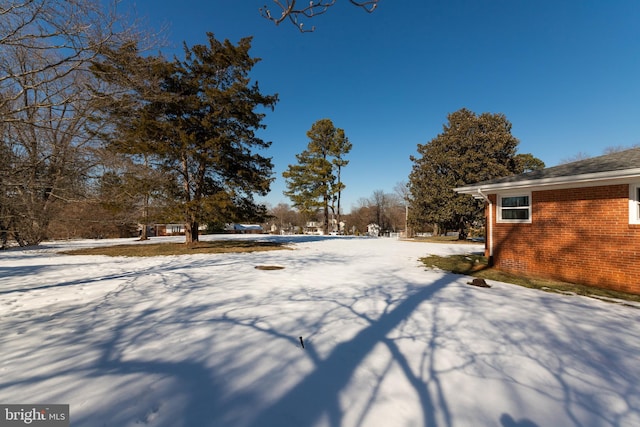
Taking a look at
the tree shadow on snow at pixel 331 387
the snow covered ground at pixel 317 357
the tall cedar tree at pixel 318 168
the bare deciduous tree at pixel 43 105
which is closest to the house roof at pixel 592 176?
the snow covered ground at pixel 317 357

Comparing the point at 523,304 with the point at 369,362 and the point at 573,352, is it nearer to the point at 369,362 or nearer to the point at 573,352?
the point at 573,352

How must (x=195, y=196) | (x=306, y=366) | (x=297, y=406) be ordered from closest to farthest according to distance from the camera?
(x=297, y=406), (x=306, y=366), (x=195, y=196)

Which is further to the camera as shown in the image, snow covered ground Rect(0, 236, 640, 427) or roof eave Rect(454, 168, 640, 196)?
roof eave Rect(454, 168, 640, 196)

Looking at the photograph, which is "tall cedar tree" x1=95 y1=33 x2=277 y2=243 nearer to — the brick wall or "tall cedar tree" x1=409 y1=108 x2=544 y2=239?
the brick wall

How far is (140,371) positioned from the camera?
266cm

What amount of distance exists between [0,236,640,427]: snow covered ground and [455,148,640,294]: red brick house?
202cm

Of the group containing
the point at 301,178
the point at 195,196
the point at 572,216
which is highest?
the point at 301,178

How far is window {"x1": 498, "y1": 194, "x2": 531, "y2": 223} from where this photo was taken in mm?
8047

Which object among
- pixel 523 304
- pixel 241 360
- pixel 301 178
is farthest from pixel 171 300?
pixel 301 178

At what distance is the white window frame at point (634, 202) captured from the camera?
6.08m

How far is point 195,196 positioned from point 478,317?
1441 centimetres

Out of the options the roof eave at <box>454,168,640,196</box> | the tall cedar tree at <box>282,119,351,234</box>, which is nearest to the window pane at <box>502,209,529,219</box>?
the roof eave at <box>454,168,640,196</box>

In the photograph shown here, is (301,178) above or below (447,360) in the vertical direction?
above

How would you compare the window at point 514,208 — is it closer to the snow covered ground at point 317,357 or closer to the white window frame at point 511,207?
the white window frame at point 511,207
